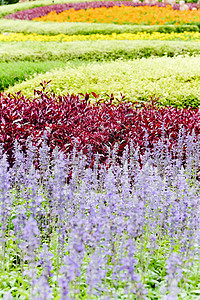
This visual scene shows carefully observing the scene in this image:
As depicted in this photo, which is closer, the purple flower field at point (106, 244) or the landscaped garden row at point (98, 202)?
the purple flower field at point (106, 244)

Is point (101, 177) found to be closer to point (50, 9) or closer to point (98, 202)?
point (98, 202)

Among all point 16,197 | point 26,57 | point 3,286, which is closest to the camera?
point 3,286

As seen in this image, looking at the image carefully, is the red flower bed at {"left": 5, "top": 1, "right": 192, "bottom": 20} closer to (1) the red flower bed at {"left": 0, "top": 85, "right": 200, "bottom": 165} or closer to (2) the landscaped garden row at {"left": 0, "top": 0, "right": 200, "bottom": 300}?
(2) the landscaped garden row at {"left": 0, "top": 0, "right": 200, "bottom": 300}

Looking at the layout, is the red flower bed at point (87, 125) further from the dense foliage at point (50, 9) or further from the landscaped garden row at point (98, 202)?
the dense foliage at point (50, 9)

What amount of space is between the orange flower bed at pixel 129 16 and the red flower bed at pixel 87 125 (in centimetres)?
1386

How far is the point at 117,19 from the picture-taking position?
2038 cm

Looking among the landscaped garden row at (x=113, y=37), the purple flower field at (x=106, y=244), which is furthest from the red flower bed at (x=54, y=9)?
the purple flower field at (x=106, y=244)

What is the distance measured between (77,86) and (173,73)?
7.09 feet

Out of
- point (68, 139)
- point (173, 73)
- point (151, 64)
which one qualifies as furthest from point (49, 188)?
point (151, 64)

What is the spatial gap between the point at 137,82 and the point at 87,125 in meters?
3.57

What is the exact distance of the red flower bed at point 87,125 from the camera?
5004mm

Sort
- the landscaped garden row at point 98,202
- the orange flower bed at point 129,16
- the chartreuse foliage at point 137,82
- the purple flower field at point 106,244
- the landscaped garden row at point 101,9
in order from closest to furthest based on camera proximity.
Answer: the purple flower field at point 106,244
the landscaped garden row at point 98,202
the chartreuse foliage at point 137,82
the orange flower bed at point 129,16
the landscaped garden row at point 101,9

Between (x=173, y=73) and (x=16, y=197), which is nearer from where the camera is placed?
(x=16, y=197)

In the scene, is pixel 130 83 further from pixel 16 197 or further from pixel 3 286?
pixel 3 286
